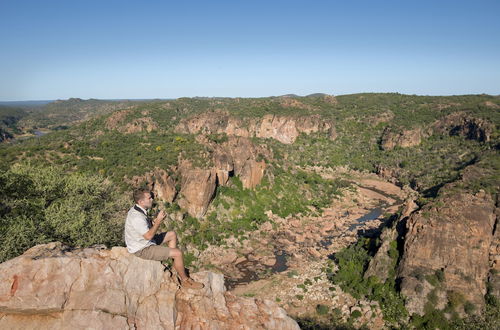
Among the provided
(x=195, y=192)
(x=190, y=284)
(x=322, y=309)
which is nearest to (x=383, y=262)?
(x=322, y=309)

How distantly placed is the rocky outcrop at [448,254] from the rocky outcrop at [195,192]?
24655 mm

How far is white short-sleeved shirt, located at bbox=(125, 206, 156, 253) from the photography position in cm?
865

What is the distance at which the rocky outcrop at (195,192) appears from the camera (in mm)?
41688

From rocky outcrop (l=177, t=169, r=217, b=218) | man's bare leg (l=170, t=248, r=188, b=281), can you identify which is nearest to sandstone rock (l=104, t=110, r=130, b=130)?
rocky outcrop (l=177, t=169, r=217, b=218)

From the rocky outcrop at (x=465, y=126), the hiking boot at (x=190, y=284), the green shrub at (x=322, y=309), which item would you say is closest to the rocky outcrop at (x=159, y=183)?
the green shrub at (x=322, y=309)

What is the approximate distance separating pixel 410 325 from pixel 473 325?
4550 mm

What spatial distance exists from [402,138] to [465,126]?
46.0 ft

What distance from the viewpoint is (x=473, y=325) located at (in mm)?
24453

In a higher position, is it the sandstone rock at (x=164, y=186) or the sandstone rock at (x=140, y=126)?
the sandstone rock at (x=140, y=126)

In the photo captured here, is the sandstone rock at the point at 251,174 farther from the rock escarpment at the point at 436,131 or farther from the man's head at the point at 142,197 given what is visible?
the rock escarpment at the point at 436,131

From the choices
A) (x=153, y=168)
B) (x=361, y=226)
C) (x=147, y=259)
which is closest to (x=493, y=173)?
(x=361, y=226)

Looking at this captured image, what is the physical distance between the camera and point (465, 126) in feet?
248

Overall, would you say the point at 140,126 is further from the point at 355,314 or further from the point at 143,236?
the point at 143,236

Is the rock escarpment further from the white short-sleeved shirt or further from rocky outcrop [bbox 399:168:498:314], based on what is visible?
the white short-sleeved shirt
